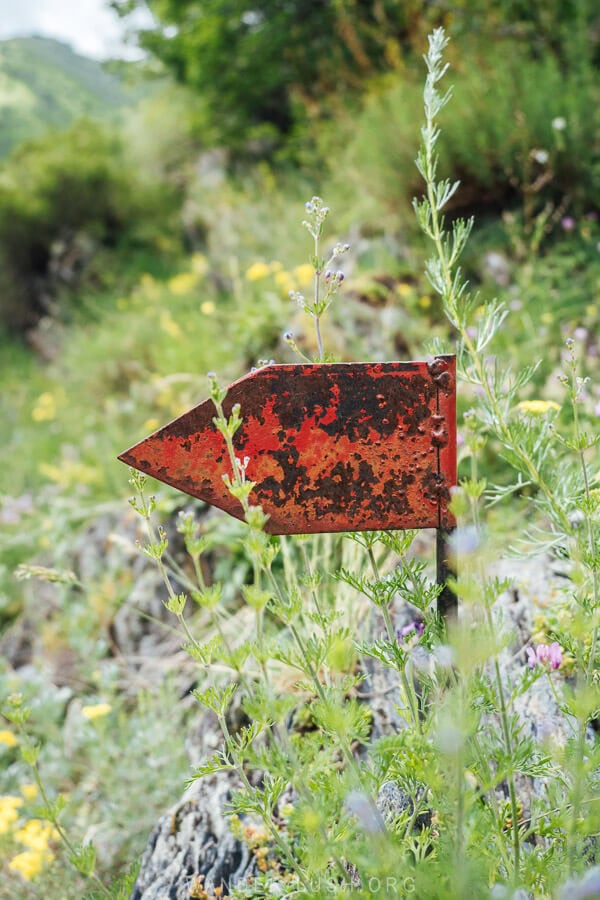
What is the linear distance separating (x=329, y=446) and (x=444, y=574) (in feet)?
0.84

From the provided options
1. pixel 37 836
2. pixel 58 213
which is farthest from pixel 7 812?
pixel 58 213

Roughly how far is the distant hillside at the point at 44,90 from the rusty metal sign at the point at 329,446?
604 inches

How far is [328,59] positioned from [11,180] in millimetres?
3732

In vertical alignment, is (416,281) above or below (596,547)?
above

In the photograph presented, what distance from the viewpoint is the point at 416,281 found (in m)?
3.65

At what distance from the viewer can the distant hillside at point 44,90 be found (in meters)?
16.3

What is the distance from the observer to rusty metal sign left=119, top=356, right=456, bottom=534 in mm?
983

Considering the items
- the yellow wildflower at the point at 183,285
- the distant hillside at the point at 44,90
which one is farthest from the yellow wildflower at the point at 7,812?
the distant hillside at the point at 44,90

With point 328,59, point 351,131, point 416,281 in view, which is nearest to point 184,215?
point 328,59

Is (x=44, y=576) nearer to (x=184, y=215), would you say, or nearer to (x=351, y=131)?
(x=351, y=131)

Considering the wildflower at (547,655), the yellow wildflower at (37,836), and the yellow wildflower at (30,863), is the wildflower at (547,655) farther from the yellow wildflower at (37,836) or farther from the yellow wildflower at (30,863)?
the yellow wildflower at (30,863)

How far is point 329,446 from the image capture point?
1001 mm

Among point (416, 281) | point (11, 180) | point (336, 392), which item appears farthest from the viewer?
point (11, 180)

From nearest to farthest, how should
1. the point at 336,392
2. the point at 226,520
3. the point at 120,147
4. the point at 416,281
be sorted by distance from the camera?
the point at 336,392, the point at 226,520, the point at 416,281, the point at 120,147
